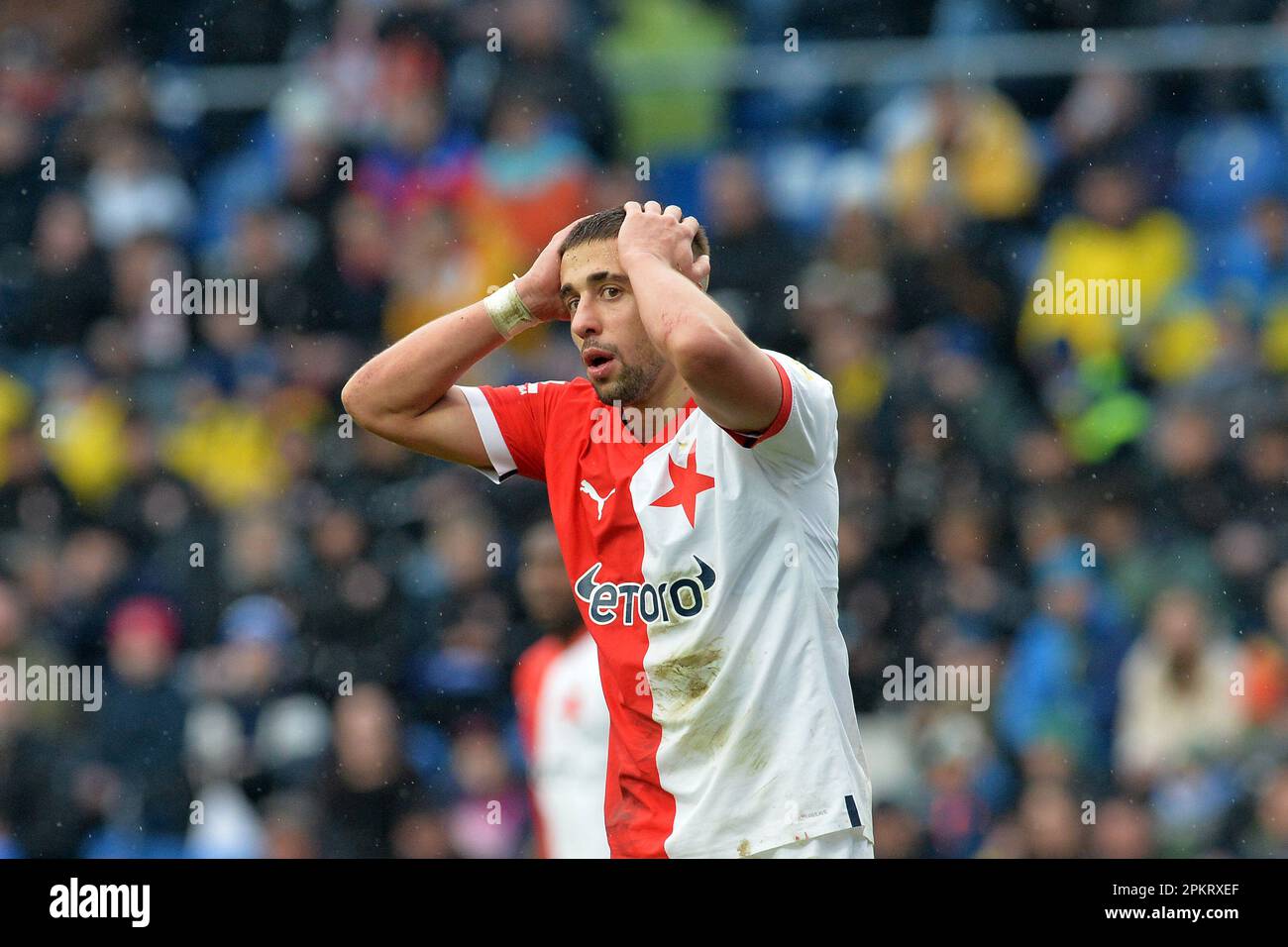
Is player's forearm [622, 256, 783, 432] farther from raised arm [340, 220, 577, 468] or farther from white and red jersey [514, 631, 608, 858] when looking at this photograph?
white and red jersey [514, 631, 608, 858]

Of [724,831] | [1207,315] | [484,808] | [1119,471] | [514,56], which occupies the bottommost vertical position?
[484,808]

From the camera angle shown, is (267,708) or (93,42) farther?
(93,42)

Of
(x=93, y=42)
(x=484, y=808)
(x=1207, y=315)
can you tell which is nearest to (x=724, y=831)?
(x=484, y=808)

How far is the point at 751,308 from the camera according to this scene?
28.0 feet

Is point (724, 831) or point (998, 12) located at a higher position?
point (998, 12)

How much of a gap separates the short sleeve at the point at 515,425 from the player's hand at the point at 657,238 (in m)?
0.56

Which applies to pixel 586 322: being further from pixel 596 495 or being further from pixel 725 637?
pixel 725 637

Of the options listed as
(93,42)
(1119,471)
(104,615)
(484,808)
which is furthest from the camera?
(93,42)

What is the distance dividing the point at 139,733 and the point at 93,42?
4651mm

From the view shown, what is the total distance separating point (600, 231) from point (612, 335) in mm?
274

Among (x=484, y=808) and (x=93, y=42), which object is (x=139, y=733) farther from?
(x=93, y=42)

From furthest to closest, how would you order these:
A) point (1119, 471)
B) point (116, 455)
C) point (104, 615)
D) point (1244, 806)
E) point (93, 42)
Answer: point (93, 42) < point (116, 455) < point (104, 615) < point (1119, 471) < point (1244, 806)

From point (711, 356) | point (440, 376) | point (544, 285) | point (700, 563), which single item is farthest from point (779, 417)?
point (440, 376)

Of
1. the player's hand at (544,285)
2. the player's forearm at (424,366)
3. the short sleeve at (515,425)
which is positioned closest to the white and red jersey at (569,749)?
the short sleeve at (515,425)
